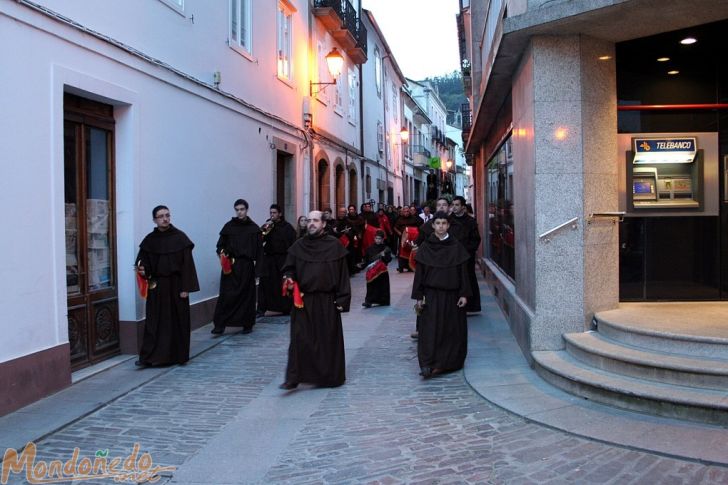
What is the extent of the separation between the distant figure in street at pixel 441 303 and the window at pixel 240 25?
666cm

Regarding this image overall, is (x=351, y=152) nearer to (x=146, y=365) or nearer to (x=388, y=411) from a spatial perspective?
(x=146, y=365)

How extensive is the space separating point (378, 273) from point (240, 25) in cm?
540

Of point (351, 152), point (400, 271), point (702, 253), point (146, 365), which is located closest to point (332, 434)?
point (146, 365)

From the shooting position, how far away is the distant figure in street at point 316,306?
7113 mm

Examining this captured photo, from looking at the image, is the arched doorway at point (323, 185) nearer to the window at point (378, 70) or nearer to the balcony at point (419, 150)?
the window at point (378, 70)

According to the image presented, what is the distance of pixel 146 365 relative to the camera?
8.16m

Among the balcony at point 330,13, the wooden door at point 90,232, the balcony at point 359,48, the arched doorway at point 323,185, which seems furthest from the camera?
the balcony at point 359,48

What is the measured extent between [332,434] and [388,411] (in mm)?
812

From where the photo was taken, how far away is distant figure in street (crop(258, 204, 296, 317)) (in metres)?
12.0

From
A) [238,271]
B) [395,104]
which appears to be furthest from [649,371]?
[395,104]

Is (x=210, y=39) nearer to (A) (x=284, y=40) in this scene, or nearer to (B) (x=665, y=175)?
(A) (x=284, y=40)

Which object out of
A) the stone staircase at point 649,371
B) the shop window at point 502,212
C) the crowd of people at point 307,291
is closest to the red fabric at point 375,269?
the crowd of people at point 307,291

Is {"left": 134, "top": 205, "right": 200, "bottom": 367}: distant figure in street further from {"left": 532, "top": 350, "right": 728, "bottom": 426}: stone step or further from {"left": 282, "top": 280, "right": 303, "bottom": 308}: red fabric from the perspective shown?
{"left": 532, "top": 350, "right": 728, "bottom": 426}: stone step

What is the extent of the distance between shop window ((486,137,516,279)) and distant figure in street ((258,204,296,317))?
373cm
